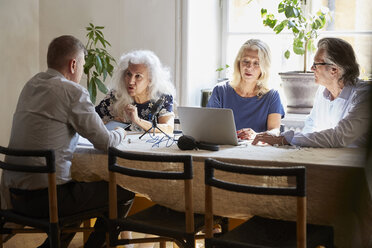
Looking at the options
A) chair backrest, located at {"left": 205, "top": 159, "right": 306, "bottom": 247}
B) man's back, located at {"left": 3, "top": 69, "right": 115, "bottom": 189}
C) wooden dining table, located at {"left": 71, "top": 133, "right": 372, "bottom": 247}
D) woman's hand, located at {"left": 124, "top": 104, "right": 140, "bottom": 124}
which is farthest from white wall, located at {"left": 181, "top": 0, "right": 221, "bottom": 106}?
chair backrest, located at {"left": 205, "top": 159, "right": 306, "bottom": 247}

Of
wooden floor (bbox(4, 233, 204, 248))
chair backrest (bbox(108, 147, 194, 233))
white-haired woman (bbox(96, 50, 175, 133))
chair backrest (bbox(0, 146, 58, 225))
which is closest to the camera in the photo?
chair backrest (bbox(108, 147, 194, 233))

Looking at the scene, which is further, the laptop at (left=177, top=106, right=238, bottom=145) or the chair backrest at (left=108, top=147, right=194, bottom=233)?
the laptop at (left=177, top=106, right=238, bottom=145)

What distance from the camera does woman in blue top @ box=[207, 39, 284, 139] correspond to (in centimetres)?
316

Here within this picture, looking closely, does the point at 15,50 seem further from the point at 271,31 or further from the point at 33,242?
the point at 271,31

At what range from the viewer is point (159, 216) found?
214 cm

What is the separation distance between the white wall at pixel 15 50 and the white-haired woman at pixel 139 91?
3.38ft

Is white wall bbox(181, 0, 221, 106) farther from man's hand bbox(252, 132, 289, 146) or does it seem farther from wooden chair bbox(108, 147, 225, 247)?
wooden chair bbox(108, 147, 225, 247)

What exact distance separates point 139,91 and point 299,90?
4.13 feet

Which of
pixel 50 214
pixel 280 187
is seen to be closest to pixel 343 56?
pixel 280 187

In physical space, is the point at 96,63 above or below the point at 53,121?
above

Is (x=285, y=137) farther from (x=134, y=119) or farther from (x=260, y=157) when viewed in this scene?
(x=134, y=119)

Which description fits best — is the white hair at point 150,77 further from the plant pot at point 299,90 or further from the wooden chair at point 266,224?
the wooden chair at point 266,224

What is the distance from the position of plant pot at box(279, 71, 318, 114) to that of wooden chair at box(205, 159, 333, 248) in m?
2.01

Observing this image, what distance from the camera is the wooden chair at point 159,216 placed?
1.88 meters
